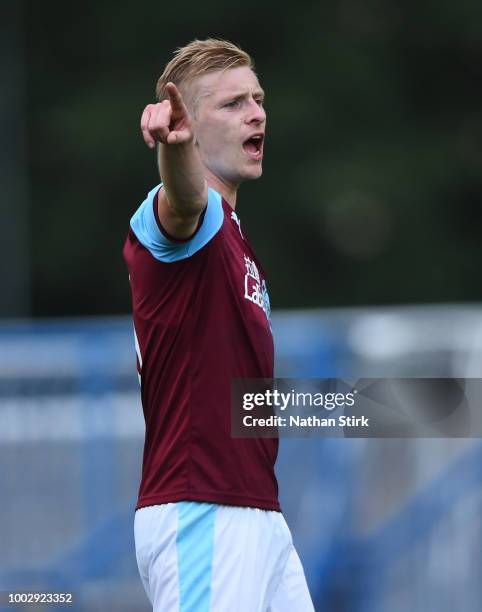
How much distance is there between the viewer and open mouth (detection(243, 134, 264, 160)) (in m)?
3.69

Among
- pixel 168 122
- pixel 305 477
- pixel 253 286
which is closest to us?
pixel 168 122

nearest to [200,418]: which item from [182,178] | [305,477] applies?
[182,178]

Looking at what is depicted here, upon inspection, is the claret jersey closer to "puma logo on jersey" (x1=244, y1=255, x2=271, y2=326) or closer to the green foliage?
"puma logo on jersey" (x1=244, y1=255, x2=271, y2=326)

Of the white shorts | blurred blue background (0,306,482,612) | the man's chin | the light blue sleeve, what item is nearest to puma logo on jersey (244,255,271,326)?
the light blue sleeve

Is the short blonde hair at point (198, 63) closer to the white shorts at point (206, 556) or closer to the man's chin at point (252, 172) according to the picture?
the man's chin at point (252, 172)

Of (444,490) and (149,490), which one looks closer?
(149,490)

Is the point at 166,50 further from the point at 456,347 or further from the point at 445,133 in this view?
the point at 456,347

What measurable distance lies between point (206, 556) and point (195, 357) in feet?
1.61

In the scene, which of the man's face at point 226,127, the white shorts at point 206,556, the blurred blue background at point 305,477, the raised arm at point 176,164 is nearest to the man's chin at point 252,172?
the man's face at point 226,127

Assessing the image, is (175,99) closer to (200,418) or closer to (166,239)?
(166,239)

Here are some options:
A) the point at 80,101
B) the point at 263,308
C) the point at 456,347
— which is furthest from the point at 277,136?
the point at 263,308

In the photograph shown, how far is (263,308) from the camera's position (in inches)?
139

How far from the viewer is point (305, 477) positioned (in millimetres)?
5402

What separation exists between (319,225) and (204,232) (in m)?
10.8
